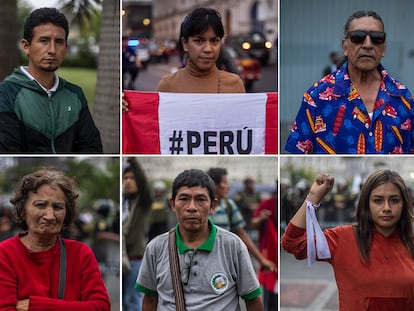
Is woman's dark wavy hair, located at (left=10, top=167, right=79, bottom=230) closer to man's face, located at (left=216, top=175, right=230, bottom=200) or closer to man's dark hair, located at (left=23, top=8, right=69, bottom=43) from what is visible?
man's dark hair, located at (left=23, top=8, right=69, bottom=43)

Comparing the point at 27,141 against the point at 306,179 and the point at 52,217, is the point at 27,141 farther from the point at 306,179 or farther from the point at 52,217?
the point at 306,179

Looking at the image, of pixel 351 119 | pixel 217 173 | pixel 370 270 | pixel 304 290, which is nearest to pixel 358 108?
pixel 351 119

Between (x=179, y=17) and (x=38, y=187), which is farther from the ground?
(x=179, y=17)

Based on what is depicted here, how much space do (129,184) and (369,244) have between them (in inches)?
84.7

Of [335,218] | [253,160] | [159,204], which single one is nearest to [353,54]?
[253,160]

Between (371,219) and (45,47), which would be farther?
(45,47)

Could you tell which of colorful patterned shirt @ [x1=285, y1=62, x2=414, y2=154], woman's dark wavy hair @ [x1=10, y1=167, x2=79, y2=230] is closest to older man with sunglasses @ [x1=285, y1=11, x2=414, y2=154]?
colorful patterned shirt @ [x1=285, y1=62, x2=414, y2=154]

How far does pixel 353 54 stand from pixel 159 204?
2768mm

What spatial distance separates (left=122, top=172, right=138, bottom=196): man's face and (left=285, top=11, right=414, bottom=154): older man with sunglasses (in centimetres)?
154

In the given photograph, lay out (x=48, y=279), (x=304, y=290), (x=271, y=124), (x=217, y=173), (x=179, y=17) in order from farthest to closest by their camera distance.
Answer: (x=304, y=290) < (x=217, y=173) < (x=179, y=17) < (x=271, y=124) < (x=48, y=279)

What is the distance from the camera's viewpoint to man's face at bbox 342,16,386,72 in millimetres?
4078

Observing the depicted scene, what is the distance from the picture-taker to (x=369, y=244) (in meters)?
3.78

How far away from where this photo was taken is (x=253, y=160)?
5.93 meters

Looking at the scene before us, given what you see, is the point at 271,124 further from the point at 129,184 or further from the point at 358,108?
the point at 129,184
